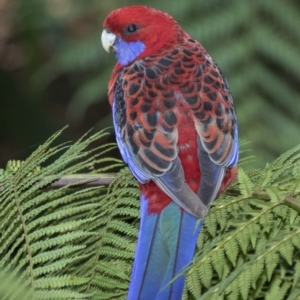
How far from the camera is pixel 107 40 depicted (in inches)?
70.6

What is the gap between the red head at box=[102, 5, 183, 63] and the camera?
1.79 meters

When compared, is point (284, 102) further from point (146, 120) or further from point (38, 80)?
point (38, 80)

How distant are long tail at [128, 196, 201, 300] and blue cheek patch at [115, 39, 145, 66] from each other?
0.68m

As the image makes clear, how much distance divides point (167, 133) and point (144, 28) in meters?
0.53

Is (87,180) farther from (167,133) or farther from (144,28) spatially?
(144,28)

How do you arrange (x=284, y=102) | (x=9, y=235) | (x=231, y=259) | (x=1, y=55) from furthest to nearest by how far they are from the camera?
(x=1, y=55) → (x=284, y=102) → (x=9, y=235) → (x=231, y=259)

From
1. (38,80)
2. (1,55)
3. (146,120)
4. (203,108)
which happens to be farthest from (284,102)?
(1,55)

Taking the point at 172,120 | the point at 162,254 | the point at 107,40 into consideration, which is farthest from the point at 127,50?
the point at 162,254

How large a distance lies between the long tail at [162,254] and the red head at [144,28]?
2.32 feet

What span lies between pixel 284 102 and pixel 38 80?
1.50 metres

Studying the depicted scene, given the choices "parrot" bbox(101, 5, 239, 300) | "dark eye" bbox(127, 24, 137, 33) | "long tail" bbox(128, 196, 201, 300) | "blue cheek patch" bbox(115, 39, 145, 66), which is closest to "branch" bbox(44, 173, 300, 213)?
"parrot" bbox(101, 5, 239, 300)

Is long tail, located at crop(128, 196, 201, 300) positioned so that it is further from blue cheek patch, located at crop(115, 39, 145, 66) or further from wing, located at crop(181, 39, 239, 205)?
blue cheek patch, located at crop(115, 39, 145, 66)

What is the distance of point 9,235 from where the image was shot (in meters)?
1.29

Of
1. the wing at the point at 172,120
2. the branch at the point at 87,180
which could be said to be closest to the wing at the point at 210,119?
the wing at the point at 172,120
